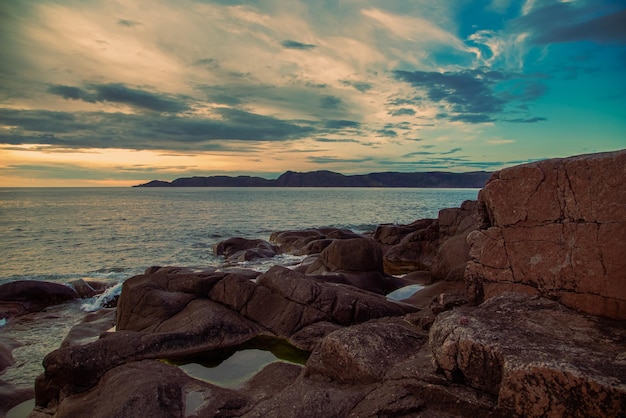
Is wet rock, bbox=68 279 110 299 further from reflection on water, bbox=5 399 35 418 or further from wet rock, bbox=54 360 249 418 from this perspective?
wet rock, bbox=54 360 249 418

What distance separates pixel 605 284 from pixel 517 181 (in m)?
2.12

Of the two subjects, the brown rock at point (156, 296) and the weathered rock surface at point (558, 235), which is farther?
the brown rock at point (156, 296)

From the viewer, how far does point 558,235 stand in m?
7.11

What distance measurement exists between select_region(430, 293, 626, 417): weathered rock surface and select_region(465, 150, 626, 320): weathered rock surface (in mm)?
385

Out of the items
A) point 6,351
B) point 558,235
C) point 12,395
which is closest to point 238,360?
point 12,395

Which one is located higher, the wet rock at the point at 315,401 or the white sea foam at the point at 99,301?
the wet rock at the point at 315,401

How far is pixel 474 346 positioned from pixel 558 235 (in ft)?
9.15

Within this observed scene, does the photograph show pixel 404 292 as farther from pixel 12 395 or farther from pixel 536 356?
pixel 12 395

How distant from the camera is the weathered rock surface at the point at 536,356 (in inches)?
184

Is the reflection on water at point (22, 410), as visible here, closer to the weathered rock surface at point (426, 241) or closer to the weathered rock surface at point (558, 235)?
the weathered rock surface at point (558, 235)

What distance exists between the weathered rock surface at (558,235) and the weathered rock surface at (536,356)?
0.38 meters

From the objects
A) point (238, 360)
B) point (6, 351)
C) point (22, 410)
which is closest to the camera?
point (22, 410)

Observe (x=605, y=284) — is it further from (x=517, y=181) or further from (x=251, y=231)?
(x=251, y=231)

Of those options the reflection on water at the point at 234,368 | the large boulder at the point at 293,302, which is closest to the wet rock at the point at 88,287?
the large boulder at the point at 293,302
